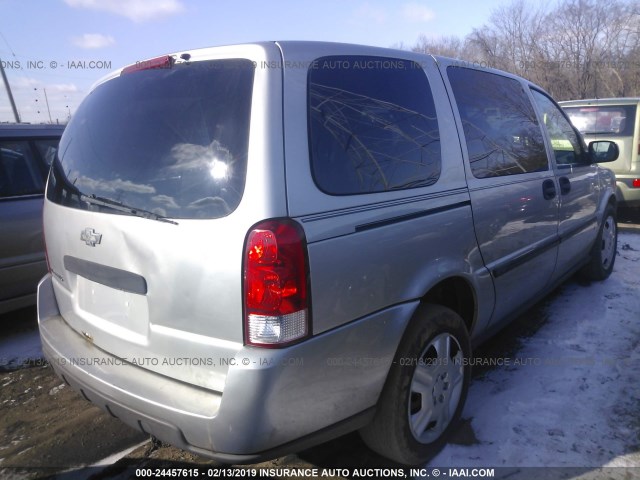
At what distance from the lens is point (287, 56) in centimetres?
178

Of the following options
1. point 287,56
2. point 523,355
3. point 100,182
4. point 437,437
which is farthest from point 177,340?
point 523,355

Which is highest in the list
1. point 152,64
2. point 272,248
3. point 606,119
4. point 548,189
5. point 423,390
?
point 152,64

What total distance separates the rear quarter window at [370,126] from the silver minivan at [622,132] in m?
6.12

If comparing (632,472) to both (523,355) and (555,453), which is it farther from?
(523,355)

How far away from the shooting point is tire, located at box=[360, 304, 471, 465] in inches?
80.4

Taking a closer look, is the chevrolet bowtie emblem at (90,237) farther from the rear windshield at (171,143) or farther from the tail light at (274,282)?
the tail light at (274,282)

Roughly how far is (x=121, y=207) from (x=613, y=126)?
303 inches

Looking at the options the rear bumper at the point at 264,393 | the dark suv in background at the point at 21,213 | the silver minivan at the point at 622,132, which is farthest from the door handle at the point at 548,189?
the silver minivan at the point at 622,132

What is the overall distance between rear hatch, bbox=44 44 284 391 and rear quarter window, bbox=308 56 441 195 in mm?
213

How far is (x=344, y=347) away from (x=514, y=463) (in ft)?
3.94

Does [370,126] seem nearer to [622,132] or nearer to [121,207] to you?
[121,207]

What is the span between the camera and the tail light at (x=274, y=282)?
157 centimetres

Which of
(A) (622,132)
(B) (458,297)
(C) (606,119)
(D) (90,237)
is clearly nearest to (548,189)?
(B) (458,297)

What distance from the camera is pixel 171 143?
1.82 meters
